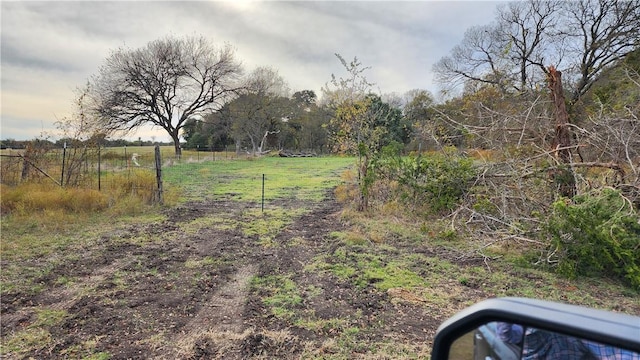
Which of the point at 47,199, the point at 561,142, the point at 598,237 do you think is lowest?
the point at 47,199

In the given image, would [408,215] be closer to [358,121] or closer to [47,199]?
[358,121]

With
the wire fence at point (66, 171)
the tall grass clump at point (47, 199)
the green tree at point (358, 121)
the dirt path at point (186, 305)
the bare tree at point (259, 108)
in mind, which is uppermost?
the bare tree at point (259, 108)

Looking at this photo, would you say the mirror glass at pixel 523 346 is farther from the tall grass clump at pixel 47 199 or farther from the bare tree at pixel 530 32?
the bare tree at pixel 530 32

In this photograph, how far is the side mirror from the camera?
0.55 metres

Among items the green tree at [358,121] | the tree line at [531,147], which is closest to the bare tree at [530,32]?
the tree line at [531,147]

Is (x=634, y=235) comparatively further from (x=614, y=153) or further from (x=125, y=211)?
(x=125, y=211)

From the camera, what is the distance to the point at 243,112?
105 feet

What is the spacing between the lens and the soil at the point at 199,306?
264 centimetres

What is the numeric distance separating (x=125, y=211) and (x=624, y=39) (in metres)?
19.9

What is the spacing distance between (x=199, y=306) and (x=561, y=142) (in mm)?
5944

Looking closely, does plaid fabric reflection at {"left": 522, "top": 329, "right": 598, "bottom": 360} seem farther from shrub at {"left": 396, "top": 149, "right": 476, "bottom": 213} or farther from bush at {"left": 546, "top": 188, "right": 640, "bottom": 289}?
shrub at {"left": 396, "top": 149, "right": 476, "bottom": 213}

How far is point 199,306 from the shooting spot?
11.0 feet

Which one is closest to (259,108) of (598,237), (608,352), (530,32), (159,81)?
(159,81)

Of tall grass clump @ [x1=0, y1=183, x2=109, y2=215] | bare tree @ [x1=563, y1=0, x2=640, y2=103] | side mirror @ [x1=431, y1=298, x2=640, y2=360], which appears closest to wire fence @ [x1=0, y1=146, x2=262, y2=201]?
tall grass clump @ [x1=0, y1=183, x2=109, y2=215]
